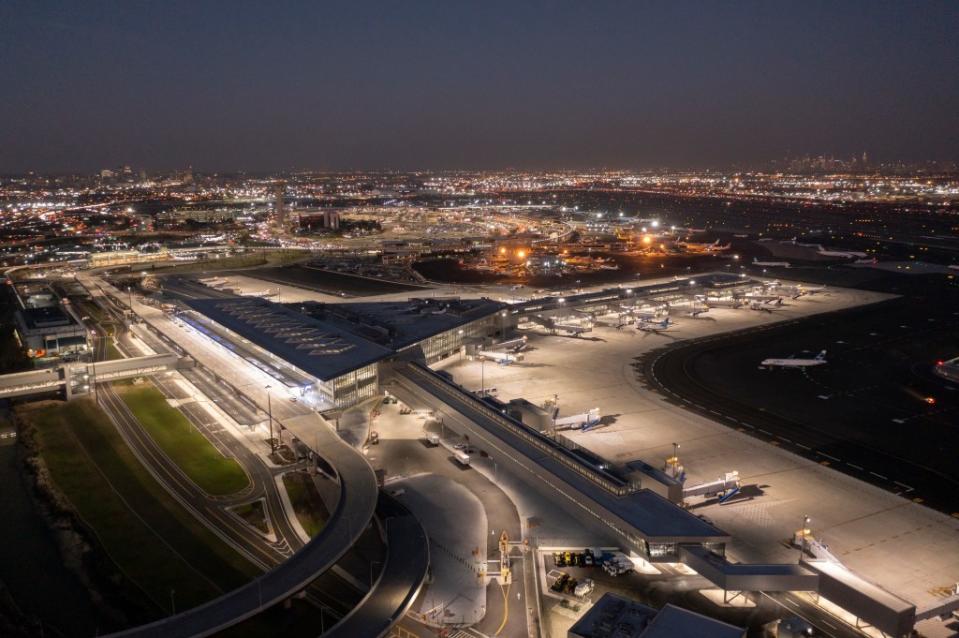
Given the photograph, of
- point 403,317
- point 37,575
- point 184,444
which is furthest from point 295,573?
point 403,317

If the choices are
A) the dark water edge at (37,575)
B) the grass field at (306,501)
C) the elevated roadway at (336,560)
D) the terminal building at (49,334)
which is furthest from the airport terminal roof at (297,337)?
the dark water edge at (37,575)

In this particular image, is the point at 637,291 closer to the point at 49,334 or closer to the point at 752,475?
the point at 752,475

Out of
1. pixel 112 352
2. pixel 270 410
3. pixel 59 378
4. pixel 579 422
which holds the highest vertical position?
pixel 270 410

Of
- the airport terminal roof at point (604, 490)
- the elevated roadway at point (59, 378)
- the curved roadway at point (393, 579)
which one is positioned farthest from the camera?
the elevated roadway at point (59, 378)

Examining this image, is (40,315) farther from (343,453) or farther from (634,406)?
(634,406)

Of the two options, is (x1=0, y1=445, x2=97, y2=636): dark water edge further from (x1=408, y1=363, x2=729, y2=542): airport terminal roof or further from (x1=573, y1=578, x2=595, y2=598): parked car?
(x1=408, y1=363, x2=729, y2=542): airport terminal roof

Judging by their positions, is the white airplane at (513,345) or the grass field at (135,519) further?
the white airplane at (513,345)

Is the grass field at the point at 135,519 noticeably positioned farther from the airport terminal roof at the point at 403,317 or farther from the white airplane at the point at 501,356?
the white airplane at the point at 501,356
